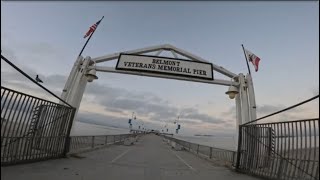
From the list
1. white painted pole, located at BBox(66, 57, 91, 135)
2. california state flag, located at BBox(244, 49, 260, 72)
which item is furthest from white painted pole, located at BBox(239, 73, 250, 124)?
white painted pole, located at BBox(66, 57, 91, 135)

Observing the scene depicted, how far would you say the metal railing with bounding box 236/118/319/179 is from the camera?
28.2ft

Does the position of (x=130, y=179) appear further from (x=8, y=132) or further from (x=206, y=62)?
(x=206, y=62)

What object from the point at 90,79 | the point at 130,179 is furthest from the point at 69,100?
the point at 130,179

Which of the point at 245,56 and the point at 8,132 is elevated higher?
the point at 245,56

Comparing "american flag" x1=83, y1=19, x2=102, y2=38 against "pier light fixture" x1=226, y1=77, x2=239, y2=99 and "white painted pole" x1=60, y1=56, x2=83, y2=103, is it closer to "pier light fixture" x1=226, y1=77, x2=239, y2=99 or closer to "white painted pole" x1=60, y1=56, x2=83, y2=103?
"white painted pole" x1=60, y1=56, x2=83, y2=103

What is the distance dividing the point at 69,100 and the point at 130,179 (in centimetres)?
943

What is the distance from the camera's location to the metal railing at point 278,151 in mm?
8602

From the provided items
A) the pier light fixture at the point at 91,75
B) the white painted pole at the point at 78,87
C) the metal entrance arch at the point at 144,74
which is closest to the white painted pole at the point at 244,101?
the metal entrance arch at the point at 144,74

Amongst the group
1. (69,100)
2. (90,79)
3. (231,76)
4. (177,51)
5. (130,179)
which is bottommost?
(130,179)

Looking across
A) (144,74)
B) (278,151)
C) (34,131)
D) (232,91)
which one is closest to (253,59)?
(232,91)

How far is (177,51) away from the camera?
763 inches

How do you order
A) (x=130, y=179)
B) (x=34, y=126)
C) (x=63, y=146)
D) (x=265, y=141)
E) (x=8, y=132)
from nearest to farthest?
(x=8, y=132), (x=130, y=179), (x=34, y=126), (x=265, y=141), (x=63, y=146)

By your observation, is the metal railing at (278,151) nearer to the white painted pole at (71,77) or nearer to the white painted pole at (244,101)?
the white painted pole at (244,101)

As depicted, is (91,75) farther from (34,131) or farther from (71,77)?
Answer: (34,131)
